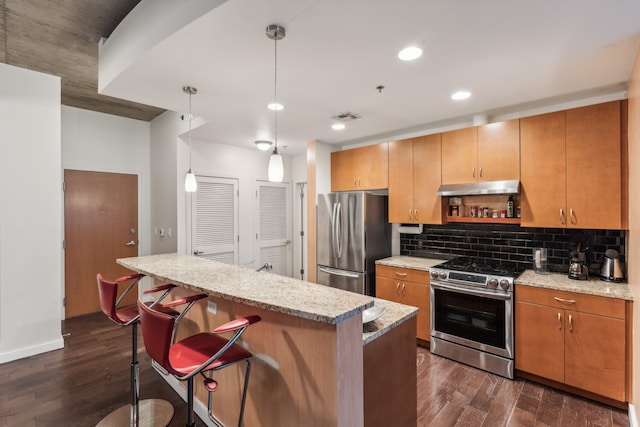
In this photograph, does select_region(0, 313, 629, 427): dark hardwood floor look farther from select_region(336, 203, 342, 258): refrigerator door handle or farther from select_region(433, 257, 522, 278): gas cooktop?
select_region(336, 203, 342, 258): refrigerator door handle

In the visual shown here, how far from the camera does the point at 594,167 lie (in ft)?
8.23

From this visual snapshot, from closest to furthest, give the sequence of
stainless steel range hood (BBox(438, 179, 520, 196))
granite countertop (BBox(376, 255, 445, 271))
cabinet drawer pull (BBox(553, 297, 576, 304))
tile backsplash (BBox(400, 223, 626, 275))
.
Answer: cabinet drawer pull (BBox(553, 297, 576, 304)) < tile backsplash (BBox(400, 223, 626, 275)) < stainless steel range hood (BBox(438, 179, 520, 196)) < granite countertop (BBox(376, 255, 445, 271))

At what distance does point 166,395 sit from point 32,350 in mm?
1864

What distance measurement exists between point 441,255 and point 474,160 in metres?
1.21

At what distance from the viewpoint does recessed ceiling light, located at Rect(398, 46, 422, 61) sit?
1.85 metres

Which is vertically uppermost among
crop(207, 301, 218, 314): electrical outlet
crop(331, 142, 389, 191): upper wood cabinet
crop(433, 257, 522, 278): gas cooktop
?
crop(331, 142, 389, 191): upper wood cabinet

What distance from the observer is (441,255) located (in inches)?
147

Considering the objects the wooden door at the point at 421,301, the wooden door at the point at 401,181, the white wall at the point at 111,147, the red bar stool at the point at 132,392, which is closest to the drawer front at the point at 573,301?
the wooden door at the point at 421,301

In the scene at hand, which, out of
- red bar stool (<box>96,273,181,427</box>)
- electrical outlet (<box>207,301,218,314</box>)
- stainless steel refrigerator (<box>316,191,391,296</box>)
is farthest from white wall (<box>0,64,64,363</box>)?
stainless steel refrigerator (<box>316,191,391,296</box>)

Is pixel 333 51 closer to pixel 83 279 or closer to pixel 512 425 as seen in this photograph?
pixel 512 425

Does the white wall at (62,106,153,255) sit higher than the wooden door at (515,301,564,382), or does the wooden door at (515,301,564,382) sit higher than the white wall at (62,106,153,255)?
the white wall at (62,106,153,255)

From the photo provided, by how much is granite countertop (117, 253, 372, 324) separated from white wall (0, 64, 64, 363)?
1578mm

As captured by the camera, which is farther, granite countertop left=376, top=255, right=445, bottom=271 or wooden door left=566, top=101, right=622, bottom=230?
granite countertop left=376, top=255, right=445, bottom=271

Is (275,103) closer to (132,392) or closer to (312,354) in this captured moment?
(312,354)
